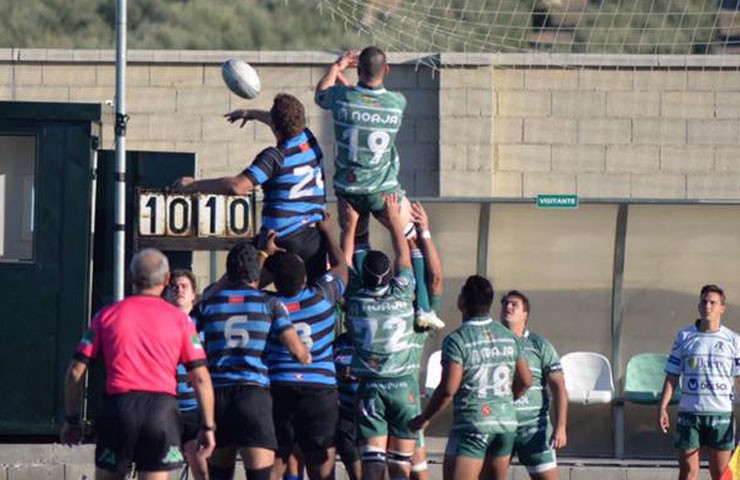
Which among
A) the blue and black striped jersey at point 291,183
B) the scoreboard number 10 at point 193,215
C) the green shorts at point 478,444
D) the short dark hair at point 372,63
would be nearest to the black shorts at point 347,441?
the green shorts at point 478,444

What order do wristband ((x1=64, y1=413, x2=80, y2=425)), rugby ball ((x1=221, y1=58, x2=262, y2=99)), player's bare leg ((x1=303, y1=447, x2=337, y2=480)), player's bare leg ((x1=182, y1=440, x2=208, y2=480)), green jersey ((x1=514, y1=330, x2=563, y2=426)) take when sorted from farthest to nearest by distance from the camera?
1. rugby ball ((x1=221, y1=58, x2=262, y2=99))
2. player's bare leg ((x1=182, y1=440, x2=208, y2=480))
3. green jersey ((x1=514, y1=330, x2=563, y2=426))
4. player's bare leg ((x1=303, y1=447, x2=337, y2=480))
5. wristband ((x1=64, y1=413, x2=80, y2=425))

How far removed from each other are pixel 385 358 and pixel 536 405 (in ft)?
3.85

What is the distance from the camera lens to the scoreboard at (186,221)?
1599 centimetres

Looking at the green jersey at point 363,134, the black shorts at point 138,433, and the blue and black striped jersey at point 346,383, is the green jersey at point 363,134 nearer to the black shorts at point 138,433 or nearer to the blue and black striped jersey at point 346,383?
the blue and black striped jersey at point 346,383

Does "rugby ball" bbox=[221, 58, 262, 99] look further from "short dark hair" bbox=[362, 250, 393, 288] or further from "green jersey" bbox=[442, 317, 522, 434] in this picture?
"green jersey" bbox=[442, 317, 522, 434]

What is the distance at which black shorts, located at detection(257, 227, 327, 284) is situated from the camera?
12.2 metres

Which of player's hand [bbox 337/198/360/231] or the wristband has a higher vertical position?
player's hand [bbox 337/198/360/231]

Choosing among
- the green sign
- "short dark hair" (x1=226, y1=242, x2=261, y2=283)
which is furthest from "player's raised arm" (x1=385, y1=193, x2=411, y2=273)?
the green sign

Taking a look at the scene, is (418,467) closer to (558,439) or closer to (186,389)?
(558,439)

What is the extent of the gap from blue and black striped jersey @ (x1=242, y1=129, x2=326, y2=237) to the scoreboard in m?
3.83

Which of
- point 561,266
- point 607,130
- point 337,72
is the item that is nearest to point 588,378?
point 561,266

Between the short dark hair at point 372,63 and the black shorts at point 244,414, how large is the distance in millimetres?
2437

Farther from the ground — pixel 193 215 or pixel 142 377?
pixel 193 215

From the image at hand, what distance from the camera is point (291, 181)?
474 inches
